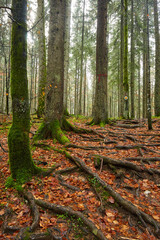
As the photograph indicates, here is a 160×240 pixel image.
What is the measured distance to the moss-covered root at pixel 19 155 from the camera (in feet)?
10.9

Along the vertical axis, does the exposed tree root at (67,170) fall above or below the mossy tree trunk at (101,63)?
below

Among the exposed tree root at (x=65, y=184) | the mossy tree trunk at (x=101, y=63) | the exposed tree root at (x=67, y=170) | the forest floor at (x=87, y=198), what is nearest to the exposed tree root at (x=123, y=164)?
the forest floor at (x=87, y=198)

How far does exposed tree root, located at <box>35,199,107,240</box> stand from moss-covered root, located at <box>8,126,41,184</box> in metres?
0.80

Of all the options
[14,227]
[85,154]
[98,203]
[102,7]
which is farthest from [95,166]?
[102,7]

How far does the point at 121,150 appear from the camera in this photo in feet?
18.4

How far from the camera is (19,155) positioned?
3.42m

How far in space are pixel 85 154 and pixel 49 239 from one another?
114 inches

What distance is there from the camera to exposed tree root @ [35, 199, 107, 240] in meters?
2.30

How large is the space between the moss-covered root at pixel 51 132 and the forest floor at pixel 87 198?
767 mm

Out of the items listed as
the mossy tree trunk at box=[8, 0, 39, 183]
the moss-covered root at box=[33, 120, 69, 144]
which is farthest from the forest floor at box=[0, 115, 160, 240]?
the moss-covered root at box=[33, 120, 69, 144]

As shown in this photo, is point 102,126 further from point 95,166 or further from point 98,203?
point 98,203

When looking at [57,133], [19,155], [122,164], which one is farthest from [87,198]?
[57,133]

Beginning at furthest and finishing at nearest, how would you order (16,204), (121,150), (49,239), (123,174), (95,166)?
(121,150), (95,166), (123,174), (16,204), (49,239)

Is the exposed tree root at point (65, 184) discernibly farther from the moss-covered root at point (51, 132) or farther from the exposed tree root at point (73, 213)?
the moss-covered root at point (51, 132)
